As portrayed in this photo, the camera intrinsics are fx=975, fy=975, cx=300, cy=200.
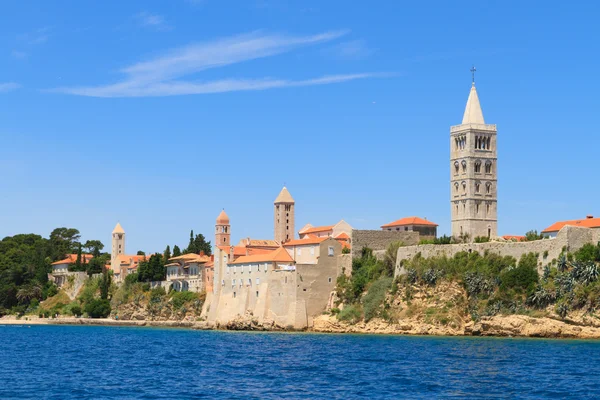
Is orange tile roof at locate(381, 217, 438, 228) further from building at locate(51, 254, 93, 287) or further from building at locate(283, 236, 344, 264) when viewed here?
building at locate(51, 254, 93, 287)

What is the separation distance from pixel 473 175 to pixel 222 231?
2753 cm

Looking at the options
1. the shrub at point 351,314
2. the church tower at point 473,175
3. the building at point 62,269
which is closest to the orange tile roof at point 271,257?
the shrub at point 351,314

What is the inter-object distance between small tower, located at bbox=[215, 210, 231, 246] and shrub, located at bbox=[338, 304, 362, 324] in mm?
27221

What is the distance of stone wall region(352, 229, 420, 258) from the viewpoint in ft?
258

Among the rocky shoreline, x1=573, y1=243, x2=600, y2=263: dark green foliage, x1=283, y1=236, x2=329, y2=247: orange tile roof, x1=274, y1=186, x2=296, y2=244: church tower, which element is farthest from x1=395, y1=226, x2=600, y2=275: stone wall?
x1=274, y1=186, x2=296, y2=244: church tower

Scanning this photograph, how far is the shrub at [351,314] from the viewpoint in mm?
72325

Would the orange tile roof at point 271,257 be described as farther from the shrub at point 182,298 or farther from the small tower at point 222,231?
the small tower at point 222,231

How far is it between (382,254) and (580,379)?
41.1 m

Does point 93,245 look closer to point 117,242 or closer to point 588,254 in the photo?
point 117,242

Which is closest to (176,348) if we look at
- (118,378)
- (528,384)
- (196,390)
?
(118,378)

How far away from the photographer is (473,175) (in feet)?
279

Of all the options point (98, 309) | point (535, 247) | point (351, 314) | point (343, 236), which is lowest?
point (98, 309)

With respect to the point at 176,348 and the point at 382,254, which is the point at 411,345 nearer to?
the point at 176,348

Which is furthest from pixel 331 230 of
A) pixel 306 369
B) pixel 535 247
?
pixel 306 369
